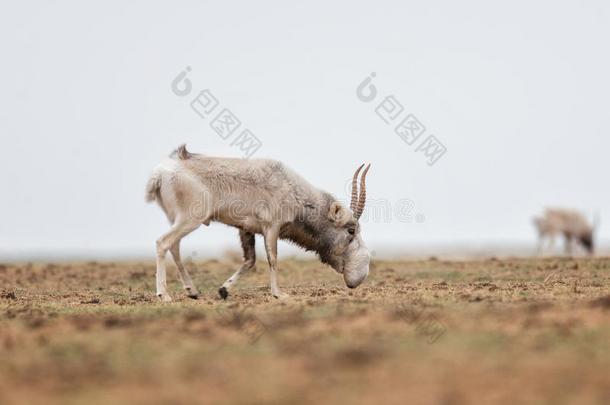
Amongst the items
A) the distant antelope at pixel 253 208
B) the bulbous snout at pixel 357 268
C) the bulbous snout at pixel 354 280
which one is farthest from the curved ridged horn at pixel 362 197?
the bulbous snout at pixel 354 280

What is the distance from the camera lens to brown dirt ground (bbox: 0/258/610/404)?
25.7 ft

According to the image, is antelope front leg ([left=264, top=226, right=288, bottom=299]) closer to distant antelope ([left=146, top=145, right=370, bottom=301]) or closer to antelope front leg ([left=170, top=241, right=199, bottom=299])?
distant antelope ([left=146, top=145, right=370, bottom=301])

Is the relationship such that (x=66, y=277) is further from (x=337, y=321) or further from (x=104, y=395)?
(x=104, y=395)

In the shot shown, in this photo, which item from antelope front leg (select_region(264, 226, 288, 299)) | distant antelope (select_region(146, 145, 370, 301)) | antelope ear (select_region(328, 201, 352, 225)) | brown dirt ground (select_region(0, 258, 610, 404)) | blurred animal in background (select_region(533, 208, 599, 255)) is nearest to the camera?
brown dirt ground (select_region(0, 258, 610, 404))

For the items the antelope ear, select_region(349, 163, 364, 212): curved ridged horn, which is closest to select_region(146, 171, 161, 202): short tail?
the antelope ear

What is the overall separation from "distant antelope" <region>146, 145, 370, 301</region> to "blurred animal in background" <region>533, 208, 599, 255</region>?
103 feet

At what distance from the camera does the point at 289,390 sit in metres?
7.86

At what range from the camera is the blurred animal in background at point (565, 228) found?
154ft

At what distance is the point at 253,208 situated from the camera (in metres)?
16.4

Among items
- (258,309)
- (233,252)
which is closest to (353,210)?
(258,309)

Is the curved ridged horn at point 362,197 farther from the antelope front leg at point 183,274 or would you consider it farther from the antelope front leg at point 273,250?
the antelope front leg at point 183,274

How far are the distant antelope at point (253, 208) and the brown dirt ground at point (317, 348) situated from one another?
81cm

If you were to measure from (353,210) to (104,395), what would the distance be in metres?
10.2

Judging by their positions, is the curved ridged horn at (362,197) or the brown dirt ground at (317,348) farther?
the curved ridged horn at (362,197)
